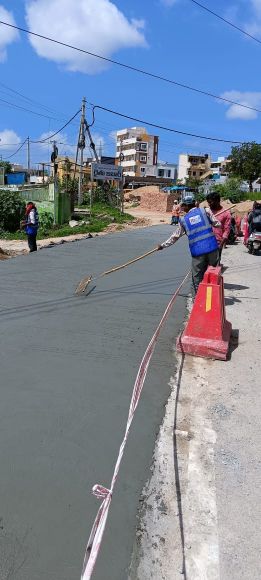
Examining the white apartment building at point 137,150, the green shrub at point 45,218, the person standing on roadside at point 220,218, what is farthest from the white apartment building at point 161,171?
the person standing on roadside at point 220,218

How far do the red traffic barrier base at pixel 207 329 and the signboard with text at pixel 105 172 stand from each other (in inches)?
930

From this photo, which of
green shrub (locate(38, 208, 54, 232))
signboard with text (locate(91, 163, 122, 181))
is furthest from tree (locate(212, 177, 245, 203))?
green shrub (locate(38, 208, 54, 232))

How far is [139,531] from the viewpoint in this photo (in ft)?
7.77

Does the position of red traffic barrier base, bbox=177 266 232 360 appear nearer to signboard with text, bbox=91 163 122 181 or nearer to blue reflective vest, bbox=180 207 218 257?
blue reflective vest, bbox=180 207 218 257

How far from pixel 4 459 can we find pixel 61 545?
0.73 metres

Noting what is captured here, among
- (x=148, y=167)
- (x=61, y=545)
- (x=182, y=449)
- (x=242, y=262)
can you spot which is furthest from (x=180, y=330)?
(x=148, y=167)

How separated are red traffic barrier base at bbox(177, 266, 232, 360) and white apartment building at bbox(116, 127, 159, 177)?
106156 millimetres

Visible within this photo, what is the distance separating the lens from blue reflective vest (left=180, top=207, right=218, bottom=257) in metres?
6.11

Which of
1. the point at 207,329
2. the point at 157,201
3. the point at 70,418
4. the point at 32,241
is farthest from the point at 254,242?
the point at 157,201

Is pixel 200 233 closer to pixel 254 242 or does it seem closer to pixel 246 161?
pixel 254 242

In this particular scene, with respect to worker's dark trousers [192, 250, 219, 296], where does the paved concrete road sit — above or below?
below

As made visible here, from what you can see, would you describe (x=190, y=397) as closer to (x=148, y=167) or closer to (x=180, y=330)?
(x=180, y=330)

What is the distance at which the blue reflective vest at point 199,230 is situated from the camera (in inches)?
240

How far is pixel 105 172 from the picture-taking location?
2862 centimetres
